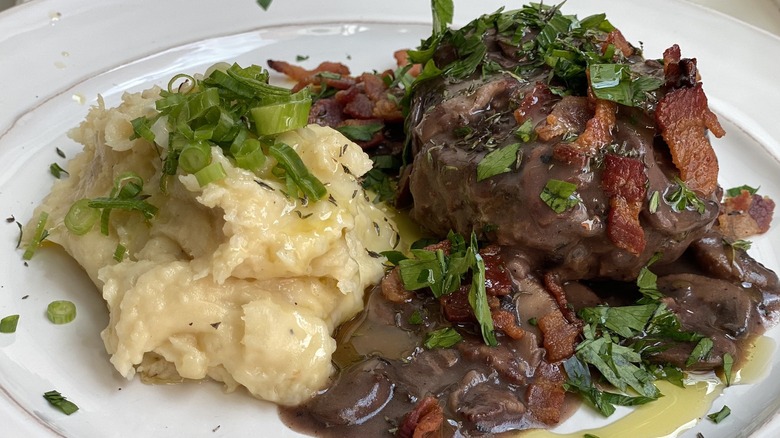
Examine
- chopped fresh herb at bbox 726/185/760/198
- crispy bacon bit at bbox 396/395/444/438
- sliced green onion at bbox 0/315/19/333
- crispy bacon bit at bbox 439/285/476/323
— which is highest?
chopped fresh herb at bbox 726/185/760/198

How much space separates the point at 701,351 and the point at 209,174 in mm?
3482

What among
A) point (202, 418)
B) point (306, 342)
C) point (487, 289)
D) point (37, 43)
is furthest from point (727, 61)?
point (37, 43)

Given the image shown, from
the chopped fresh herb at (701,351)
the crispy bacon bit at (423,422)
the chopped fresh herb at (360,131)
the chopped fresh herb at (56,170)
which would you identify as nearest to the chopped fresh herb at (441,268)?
the crispy bacon bit at (423,422)

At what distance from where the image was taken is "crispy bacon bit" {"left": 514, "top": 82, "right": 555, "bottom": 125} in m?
5.31

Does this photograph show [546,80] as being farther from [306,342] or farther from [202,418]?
[202,418]

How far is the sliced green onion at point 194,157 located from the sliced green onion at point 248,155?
0.20m

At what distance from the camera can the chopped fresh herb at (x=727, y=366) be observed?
16.4 ft

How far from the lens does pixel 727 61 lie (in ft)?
25.5

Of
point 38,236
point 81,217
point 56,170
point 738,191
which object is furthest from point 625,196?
point 56,170

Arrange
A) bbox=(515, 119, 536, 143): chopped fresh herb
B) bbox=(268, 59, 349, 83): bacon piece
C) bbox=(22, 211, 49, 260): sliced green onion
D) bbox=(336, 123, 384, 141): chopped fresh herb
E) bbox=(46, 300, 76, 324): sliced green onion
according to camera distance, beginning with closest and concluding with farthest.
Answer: bbox=(46, 300, 76, 324): sliced green onion → bbox=(515, 119, 536, 143): chopped fresh herb → bbox=(22, 211, 49, 260): sliced green onion → bbox=(336, 123, 384, 141): chopped fresh herb → bbox=(268, 59, 349, 83): bacon piece

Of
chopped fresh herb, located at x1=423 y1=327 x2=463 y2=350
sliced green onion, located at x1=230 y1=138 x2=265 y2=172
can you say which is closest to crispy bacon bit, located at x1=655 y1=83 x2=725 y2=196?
chopped fresh herb, located at x1=423 y1=327 x2=463 y2=350

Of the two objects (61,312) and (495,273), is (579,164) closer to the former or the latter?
(495,273)

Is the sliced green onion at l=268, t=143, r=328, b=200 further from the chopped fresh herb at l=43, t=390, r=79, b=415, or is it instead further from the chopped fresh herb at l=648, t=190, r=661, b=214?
the chopped fresh herb at l=648, t=190, r=661, b=214

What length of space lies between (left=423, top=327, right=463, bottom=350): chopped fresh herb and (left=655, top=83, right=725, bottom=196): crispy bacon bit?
1.93 m
